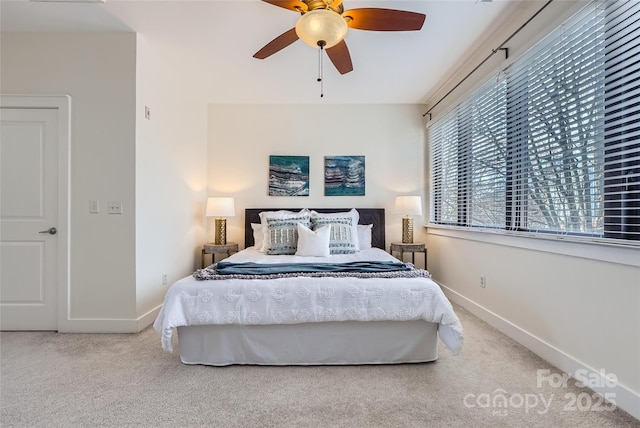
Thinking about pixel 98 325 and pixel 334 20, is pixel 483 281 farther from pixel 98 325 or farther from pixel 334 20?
pixel 98 325

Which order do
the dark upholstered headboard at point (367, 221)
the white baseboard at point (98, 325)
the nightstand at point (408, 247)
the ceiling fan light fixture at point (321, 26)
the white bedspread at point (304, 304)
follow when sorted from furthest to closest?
the dark upholstered headboard at point (367, 221), the nightstand at point (408, 247), the white baseboard at point (98, 325), the white bedspread at point (304, 304), the ceiling fan light fixture at point (321, 26)

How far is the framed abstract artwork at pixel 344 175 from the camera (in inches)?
170

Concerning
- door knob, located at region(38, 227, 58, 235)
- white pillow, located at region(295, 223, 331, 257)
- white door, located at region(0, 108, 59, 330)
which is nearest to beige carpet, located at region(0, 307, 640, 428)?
white door, located at region(0, 108, 59, 330)

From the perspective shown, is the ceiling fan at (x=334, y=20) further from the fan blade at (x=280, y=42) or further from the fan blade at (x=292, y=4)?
the fan blade at (x=280, y=42)

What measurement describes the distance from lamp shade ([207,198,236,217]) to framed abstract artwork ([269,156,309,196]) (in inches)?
25.1

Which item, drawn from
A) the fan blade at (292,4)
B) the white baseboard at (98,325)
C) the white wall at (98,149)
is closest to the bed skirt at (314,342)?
the white baseboard at (98,325)

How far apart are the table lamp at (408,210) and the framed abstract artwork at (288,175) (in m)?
1.33

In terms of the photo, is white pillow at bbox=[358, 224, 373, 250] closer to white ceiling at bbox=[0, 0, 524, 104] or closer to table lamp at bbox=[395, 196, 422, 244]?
table lamp at bbox=[395, 196, 422, 244]

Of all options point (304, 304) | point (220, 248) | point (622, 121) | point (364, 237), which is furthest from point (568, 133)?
point (220, 248)

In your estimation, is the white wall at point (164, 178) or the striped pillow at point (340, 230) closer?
the white wall at point (164, 178)

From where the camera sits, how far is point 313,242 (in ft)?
10.8

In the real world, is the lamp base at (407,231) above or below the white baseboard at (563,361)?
above

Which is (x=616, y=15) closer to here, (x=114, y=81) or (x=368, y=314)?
(x=368, y=314)

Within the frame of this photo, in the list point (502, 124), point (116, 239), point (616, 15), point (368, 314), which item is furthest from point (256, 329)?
point (616, 15)
